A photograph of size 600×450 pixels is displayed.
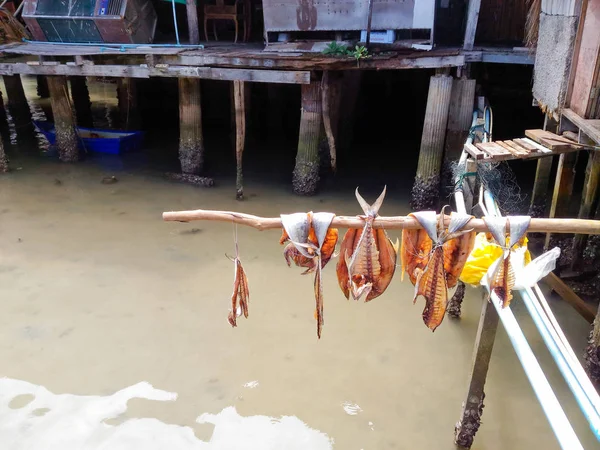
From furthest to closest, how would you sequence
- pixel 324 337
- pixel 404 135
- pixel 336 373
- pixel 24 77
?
pixel 24 77 < pixel 404 135 < pixel 324 337 < pixel 336 373

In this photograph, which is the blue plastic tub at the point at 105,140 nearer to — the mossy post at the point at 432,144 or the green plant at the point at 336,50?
the green plant at the point at 336,50

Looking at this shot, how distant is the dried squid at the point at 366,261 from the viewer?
2809 mm

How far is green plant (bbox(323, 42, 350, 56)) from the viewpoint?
26.3 ft

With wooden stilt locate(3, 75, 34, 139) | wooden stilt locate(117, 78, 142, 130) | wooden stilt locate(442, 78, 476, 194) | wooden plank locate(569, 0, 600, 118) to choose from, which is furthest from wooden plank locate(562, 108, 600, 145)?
wooden stilt locate(3, 75, 34, 139)

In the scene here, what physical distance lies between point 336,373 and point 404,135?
28.9 feet

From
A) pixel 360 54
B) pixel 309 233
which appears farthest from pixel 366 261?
pixel 360 54

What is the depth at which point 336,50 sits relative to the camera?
8.07 meters

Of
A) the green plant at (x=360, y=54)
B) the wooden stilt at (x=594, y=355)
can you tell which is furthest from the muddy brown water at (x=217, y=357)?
the green plant at (x=360, y=54)

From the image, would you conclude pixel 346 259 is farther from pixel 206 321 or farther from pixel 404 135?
pixel 404 135

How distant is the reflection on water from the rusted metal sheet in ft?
21.4

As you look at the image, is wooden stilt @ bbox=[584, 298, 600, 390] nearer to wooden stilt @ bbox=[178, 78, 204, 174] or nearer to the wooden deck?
the wooden deck

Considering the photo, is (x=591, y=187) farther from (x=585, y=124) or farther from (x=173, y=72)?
(x=173, y=72)

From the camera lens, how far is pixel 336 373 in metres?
5.18

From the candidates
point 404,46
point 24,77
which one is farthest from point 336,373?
point 24,77
